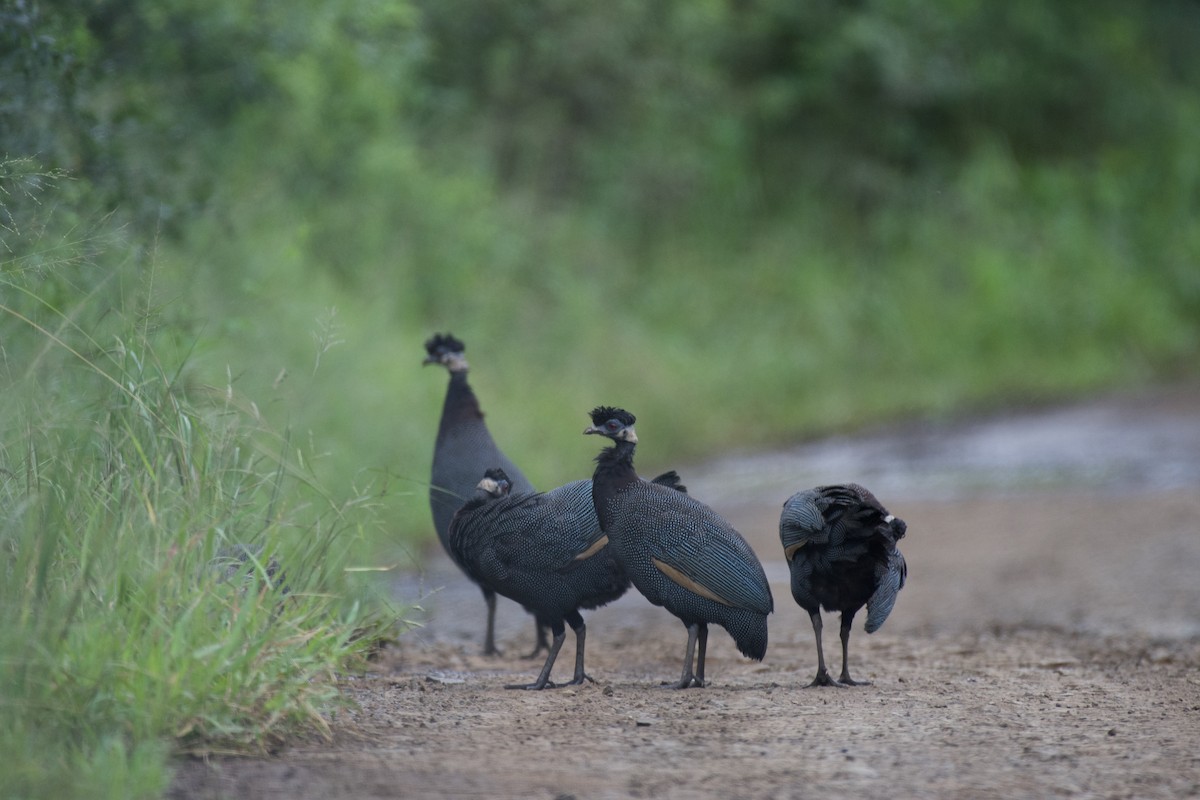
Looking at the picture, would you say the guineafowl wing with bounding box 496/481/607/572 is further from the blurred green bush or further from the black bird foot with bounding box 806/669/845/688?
the blurred green bush

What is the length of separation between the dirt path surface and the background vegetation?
0.43 meters

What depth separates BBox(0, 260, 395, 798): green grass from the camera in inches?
153

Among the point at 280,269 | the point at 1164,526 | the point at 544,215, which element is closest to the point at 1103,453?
the point at 1164,526

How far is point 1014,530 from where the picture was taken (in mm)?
11398

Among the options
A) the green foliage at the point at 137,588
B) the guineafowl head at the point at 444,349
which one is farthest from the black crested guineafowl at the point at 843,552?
the guineafowl head at the point at 444,349

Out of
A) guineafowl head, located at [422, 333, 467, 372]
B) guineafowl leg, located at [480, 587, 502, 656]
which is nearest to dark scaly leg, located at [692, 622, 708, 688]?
guineafowl leg, located at [480, 587, 502, 656]

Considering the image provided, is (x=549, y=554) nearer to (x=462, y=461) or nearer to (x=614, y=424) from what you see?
(x=614, y=424)

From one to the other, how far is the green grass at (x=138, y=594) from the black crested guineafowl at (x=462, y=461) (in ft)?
4.16

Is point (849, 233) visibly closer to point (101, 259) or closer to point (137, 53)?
point (137, 53)

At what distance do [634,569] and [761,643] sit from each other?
0.53 metres

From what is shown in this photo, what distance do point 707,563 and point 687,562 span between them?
2.9 inches

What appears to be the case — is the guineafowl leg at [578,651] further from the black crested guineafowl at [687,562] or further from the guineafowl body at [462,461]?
the guineafowl body at [462,461]

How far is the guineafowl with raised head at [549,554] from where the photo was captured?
5738mm

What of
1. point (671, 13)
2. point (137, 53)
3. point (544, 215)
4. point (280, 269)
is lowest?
point (280, 269)
